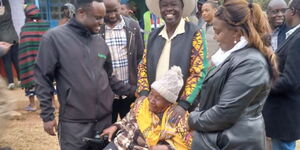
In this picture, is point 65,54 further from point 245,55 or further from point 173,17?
point 245,55

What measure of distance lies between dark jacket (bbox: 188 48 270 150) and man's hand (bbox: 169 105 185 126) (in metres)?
0.42

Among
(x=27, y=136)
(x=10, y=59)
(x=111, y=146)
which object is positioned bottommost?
(x=27, y=136)

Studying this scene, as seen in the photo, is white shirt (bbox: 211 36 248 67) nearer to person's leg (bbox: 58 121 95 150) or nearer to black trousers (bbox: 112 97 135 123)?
person's leg (bbox: 58 121 95 150)

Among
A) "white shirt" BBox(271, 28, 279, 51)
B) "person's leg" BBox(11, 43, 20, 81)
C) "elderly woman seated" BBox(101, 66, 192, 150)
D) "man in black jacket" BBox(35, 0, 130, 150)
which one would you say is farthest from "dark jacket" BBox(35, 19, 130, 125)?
"person's leg" BBox(11, 43, 20, 81)

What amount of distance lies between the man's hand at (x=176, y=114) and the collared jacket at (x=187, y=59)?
49 millimetres

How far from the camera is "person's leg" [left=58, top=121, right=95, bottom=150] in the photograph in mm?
2787

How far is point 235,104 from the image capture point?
201cm

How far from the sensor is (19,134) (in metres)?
5.16

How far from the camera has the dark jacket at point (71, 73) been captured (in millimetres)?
2695

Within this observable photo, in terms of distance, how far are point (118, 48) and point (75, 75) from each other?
730mm

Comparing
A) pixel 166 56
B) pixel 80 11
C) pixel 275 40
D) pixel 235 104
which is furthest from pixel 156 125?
pixel 275 40

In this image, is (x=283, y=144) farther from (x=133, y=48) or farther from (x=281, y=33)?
(x=133, y=48)

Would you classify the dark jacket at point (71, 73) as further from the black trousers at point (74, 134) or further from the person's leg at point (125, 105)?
the person's leg at point (125, 105)

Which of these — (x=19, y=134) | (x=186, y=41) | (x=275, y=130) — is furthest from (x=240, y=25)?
(x=19, y=134)
